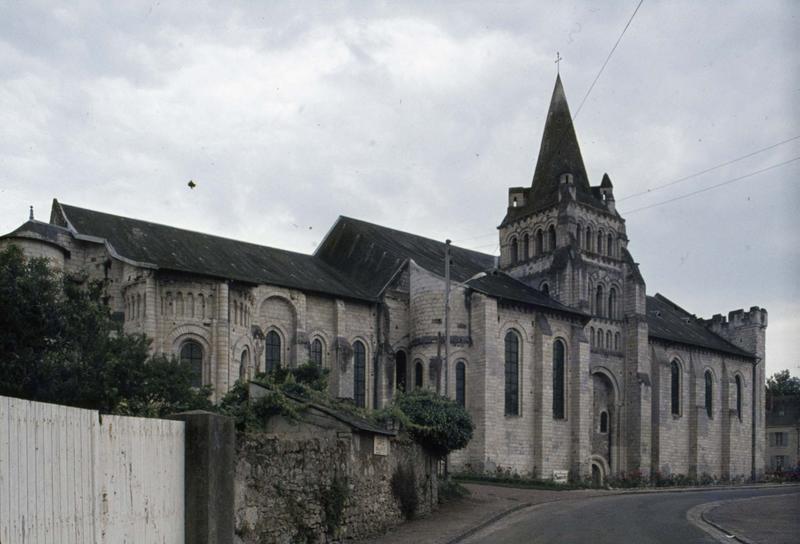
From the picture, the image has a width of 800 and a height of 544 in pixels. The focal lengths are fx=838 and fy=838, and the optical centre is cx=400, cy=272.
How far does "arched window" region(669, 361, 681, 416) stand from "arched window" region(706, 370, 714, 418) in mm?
3873

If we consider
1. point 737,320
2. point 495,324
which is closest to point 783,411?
point 737,320

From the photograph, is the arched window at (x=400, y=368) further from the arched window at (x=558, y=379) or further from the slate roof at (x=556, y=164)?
the slate roof at (x=556, y=164)

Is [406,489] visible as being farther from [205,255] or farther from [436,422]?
[205,255]

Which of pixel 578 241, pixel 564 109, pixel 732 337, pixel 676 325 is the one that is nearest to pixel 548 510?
pixel 578 241

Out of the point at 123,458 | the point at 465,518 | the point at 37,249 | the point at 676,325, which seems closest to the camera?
the point at 123,458

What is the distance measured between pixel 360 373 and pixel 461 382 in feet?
16.5

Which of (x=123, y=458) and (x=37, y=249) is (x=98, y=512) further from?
(x=37, y=249)

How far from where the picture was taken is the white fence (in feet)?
24.5

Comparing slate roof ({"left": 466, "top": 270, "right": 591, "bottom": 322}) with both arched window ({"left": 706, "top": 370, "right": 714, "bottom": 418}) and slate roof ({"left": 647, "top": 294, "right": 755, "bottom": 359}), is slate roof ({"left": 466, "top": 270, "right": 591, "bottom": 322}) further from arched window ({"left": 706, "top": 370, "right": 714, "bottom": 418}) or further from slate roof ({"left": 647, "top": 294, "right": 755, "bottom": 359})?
arched window ({"left": 706, "top": 370, "right": 714, "bottom": 418})

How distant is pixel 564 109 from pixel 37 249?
1340 inches

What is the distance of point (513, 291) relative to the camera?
45.5 meters

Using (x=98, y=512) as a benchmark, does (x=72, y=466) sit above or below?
above

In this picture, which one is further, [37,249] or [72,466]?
[37,249]

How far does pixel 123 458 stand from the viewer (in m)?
9.44
